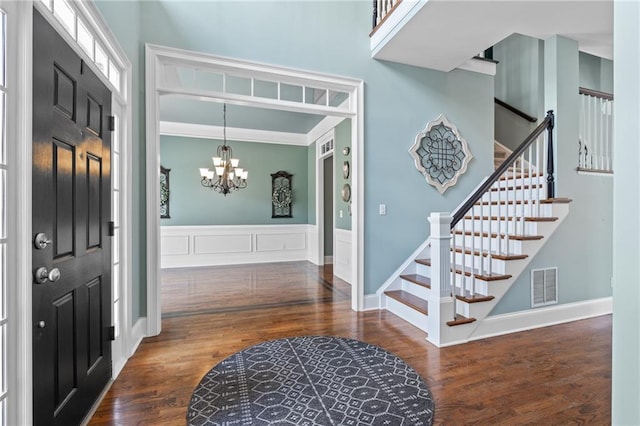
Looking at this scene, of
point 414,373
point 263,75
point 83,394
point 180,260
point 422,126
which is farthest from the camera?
point 180,260

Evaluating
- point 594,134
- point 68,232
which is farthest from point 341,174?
point 68,232

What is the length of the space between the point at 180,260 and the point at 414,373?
17.7 ft

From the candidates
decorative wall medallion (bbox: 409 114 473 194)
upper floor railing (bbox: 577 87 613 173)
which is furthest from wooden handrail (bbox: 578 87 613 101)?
decorative wall medallion (bbox: 409 114 473 194)

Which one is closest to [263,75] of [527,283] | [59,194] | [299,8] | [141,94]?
[299,8]

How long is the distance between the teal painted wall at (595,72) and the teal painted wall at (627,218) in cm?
600

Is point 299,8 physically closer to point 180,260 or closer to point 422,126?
point 422,126

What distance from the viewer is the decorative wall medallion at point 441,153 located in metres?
3.88

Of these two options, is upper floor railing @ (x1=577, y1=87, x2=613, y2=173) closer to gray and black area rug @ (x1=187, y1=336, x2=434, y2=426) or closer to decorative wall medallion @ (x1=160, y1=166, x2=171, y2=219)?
gray and black area rug @ (x1=187, y1=336, x2=434, y2=426)

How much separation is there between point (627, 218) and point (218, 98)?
3188 mm

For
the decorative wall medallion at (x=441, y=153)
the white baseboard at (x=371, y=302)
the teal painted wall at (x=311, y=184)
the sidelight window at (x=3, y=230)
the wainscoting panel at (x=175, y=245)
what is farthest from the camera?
the teal painted wall at (x=311, y=184)

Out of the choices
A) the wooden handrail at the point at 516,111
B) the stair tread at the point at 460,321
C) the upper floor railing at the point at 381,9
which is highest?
the upper floor railing at the point at 381,9

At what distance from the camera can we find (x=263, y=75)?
3.27m

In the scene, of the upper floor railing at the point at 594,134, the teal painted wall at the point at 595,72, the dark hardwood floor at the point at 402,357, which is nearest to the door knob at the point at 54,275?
the dark hardwood floor at the point at 402,357

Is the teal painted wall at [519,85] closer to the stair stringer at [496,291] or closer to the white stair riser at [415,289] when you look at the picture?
the stair stringer at [496,291]
